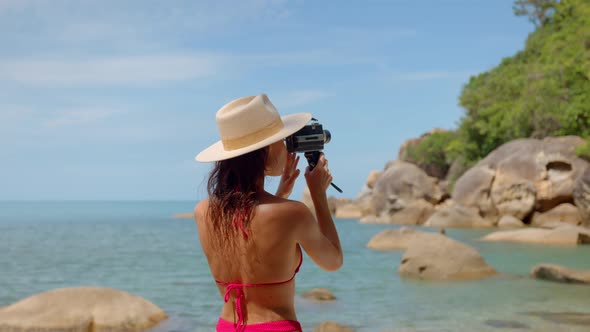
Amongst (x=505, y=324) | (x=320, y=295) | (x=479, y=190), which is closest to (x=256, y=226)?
(x=505, y=324)

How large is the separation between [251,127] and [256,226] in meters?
0.36

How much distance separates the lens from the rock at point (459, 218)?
2739 cm

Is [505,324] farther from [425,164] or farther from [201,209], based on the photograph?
[425,164]

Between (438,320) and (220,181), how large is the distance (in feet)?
24.7

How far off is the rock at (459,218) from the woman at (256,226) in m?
25.9

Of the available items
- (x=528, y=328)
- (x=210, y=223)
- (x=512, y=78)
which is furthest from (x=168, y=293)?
(x=512, y=78)

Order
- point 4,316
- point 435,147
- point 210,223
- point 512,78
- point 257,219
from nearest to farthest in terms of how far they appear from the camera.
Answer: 1. point 257,219
2. point 210,223
3. point 4,316
4. point 512,78
5. point 435,147

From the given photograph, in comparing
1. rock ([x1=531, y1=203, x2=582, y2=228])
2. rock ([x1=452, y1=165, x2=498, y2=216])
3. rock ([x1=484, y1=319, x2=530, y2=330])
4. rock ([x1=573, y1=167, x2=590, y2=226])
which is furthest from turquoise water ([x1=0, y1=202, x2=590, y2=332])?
rock ([x1=452, y1=165, x2=498, y2=216])

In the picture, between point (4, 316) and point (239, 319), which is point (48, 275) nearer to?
point (4, 316)

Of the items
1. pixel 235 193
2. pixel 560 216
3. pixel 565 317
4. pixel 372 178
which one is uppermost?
→ pixel 235 193

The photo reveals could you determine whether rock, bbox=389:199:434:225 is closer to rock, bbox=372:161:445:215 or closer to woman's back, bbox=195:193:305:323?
rock, bbox=372:161:445:215

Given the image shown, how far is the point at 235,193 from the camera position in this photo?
7.91ft

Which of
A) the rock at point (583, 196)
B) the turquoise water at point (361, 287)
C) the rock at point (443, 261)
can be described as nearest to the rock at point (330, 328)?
the turquoise water at point (361, 287)

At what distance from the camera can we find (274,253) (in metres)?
2.38
